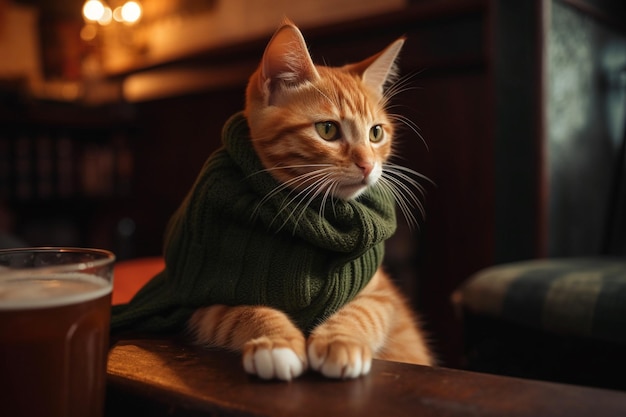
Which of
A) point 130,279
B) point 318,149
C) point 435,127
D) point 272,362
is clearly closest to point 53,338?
point 272,362

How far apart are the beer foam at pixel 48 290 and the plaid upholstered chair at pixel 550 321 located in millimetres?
1153

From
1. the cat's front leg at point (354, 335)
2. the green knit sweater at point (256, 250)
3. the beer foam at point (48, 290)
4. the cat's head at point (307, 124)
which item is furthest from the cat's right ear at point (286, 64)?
the beer foam at point (48, 290)

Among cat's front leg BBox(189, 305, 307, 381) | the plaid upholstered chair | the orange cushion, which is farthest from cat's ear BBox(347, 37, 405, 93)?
the plaid upholstered chair

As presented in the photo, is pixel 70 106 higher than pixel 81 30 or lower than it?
lower

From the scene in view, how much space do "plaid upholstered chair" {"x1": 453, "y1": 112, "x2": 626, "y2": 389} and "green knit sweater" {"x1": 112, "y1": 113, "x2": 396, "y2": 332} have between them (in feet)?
2.47

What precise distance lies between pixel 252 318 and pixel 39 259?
0.86 ft

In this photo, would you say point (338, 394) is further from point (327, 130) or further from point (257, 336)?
point (327, 130)

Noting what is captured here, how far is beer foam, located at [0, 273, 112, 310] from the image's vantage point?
0.49 metres

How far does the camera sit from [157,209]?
10.8 feet

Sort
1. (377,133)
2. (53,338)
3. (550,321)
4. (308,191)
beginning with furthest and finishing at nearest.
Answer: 1. (550,321)
2. (377,133)
3. (308,191)
4. (53,338)

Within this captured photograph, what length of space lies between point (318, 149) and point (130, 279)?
0.61 meters

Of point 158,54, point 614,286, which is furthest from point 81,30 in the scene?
point 614,286

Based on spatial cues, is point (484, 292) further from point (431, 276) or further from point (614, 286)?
point (431, 276)

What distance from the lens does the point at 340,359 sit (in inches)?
22.3
